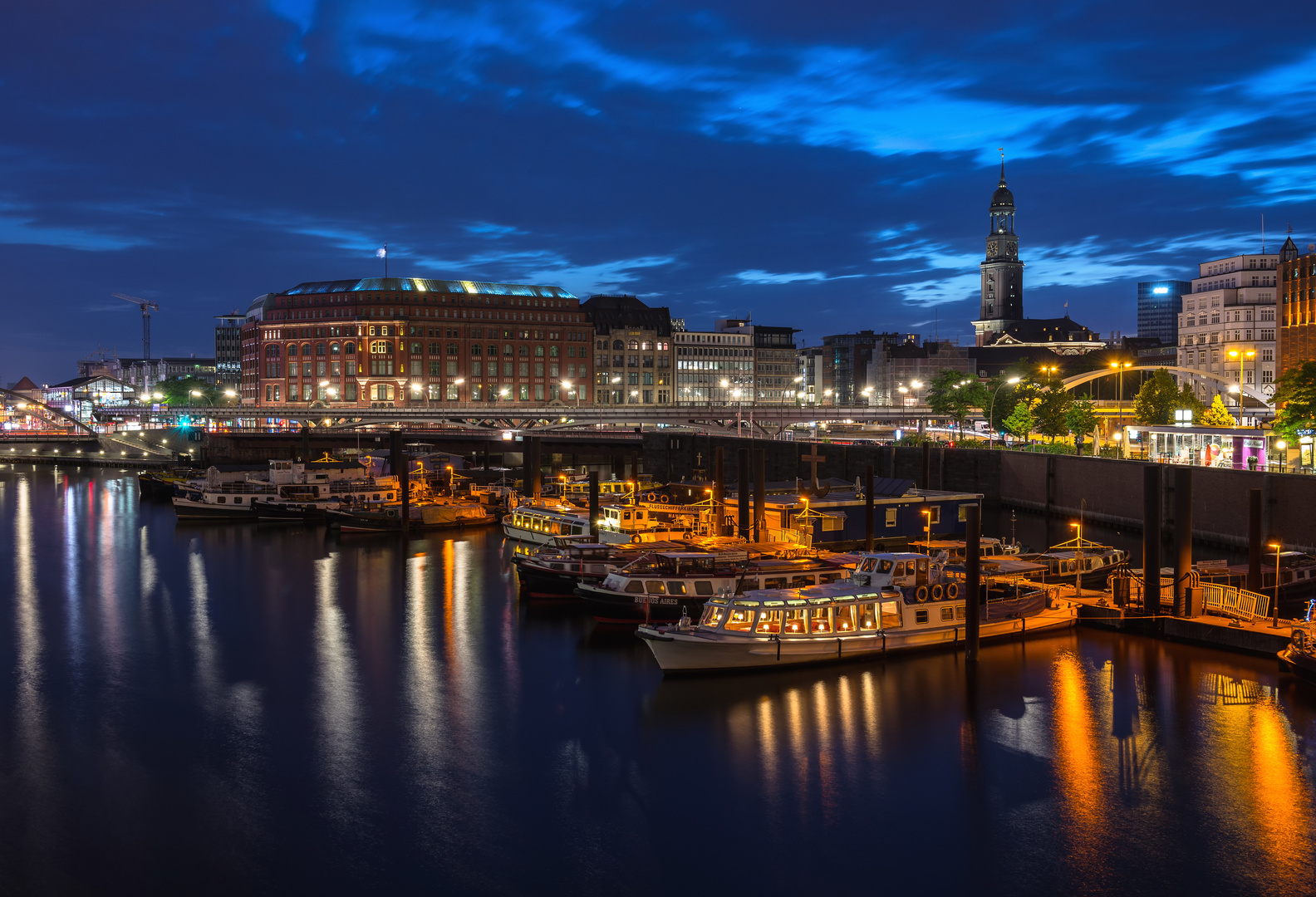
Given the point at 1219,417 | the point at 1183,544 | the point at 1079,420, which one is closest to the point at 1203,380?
the point at 1079,420

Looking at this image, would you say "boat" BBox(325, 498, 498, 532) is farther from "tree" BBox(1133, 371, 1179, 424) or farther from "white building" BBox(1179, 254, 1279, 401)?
"white building" BBox(1179, 254, 1279, 401)

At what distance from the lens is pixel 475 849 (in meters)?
20.1

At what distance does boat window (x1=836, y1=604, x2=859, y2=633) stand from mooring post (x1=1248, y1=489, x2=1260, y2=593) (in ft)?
44.2

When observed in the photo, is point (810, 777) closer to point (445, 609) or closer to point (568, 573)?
point (568, 573)

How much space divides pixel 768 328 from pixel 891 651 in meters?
159

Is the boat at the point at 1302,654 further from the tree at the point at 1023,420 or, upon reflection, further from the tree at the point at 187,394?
the tree at the point at 187,394

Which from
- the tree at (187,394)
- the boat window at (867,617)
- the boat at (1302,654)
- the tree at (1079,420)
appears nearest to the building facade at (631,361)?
the tree at (187,394)

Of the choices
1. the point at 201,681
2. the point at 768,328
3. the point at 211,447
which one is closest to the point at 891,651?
the point at 201,681

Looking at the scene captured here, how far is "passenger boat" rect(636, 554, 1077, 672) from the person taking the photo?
2914cm

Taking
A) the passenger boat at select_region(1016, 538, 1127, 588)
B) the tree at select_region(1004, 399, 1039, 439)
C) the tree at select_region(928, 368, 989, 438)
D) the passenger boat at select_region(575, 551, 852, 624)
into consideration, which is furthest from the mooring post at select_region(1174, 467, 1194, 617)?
the tree at select_region(928, 368, 989, 438)

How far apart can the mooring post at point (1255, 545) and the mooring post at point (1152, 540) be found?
2.96 metres

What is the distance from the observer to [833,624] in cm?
2995

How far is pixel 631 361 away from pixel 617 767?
490 feet

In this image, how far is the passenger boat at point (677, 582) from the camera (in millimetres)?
34250
